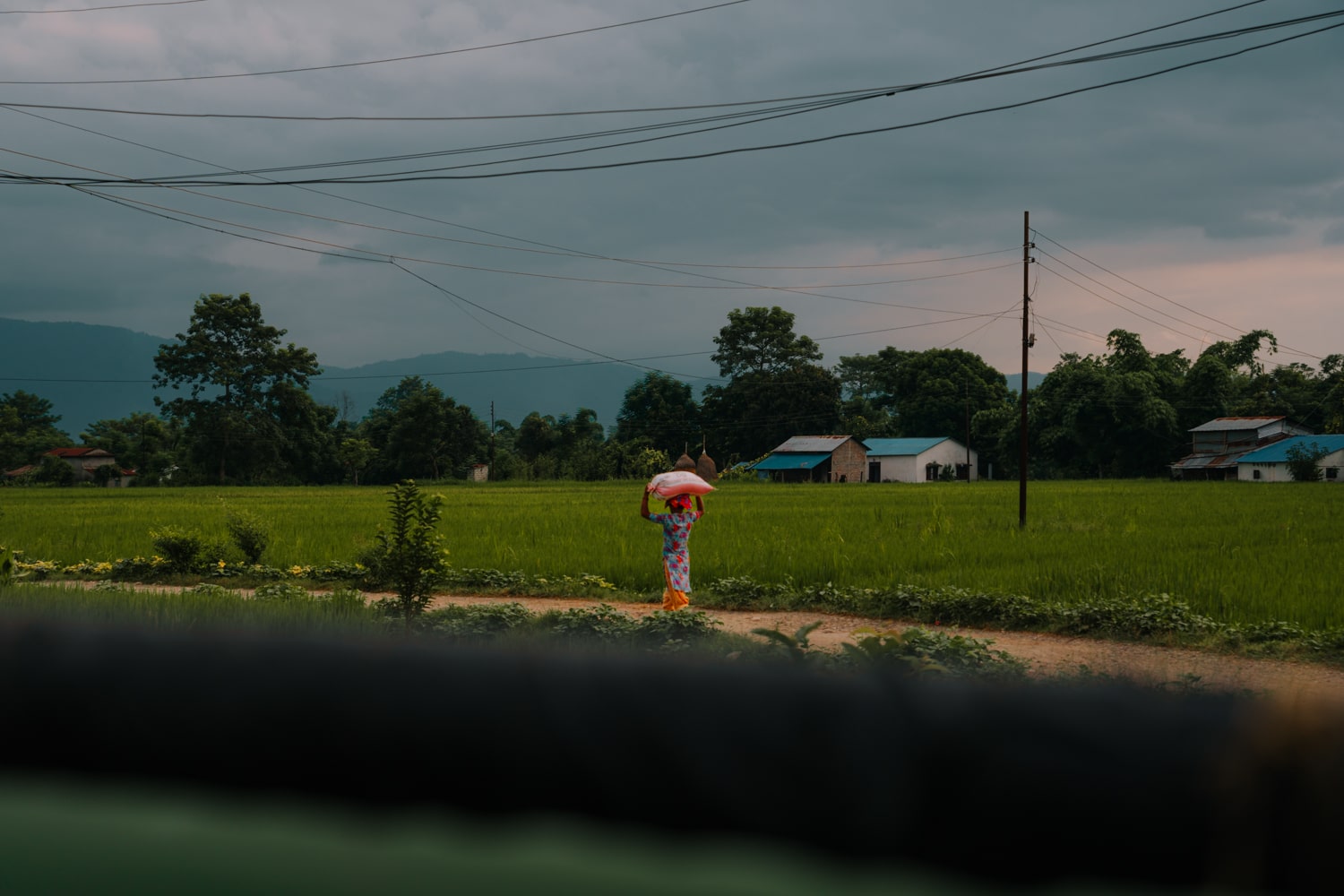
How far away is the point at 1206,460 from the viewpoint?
5334cm

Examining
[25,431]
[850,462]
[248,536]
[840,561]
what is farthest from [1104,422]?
[25,431]

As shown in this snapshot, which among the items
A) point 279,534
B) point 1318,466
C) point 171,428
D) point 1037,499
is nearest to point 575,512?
point 279,534

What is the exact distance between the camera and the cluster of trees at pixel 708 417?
5425 centimetres

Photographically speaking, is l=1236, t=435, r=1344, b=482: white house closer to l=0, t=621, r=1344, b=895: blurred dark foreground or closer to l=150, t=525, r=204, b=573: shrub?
l=150, t=525, r=204, b=573: shrub

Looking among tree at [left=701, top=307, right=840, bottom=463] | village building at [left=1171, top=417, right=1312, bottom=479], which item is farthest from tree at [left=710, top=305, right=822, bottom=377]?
village building at [left=1171, top=417, right=1312, bottom=479]


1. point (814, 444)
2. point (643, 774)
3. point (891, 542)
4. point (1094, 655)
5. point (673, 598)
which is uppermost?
point (814, 444)

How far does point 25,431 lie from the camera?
75062 mm

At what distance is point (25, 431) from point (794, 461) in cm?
5756

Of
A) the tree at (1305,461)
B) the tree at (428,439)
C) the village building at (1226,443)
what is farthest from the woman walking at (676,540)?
the village building at (1226,443)

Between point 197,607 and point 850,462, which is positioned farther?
point 850,462

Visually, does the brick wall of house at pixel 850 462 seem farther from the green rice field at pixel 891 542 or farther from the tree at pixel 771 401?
the green rice field at pixel 891 542

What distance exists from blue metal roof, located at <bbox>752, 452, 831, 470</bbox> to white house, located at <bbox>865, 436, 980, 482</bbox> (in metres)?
5.23

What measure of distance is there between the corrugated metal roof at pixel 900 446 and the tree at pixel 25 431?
5498 centimetres

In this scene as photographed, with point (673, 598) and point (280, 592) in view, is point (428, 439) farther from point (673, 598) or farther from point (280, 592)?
point (673, 598)
